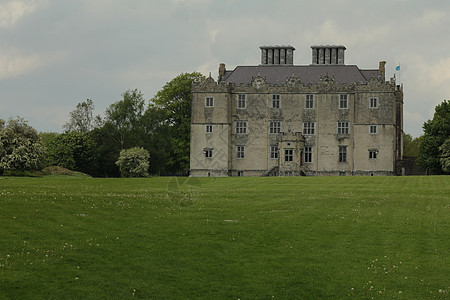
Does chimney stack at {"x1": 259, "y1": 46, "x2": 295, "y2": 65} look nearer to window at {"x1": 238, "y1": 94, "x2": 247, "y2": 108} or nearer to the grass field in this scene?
window at {"x1": 238, "y1": 94, "x2": 247, "y2": 108}

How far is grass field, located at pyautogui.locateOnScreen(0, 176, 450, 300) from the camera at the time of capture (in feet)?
61.7

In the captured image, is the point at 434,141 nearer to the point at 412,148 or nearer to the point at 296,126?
the point at 296,126

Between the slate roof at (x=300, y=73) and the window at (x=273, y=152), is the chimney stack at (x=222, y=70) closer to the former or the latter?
the slate roof at (x=300, y=73)

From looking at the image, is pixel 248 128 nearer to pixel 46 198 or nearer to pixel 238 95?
pixel 238 95

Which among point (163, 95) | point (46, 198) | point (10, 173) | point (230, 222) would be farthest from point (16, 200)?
point (163, 95)

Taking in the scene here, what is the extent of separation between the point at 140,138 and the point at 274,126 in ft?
68.3

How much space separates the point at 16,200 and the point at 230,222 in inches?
368

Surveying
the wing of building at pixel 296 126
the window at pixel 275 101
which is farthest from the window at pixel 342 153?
the window at pixel 275 101

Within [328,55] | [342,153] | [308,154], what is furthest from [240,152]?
[328,55]

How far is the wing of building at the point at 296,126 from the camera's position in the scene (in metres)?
85.9

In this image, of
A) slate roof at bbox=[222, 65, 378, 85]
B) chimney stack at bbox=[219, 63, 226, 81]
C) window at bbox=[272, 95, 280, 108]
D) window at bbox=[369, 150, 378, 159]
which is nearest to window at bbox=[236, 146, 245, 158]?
window at bbox=[272, 95, 280, 108]

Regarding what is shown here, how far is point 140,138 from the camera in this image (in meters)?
96.9

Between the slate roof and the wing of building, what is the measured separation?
20 cm

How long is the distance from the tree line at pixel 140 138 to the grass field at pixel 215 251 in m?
50.3
